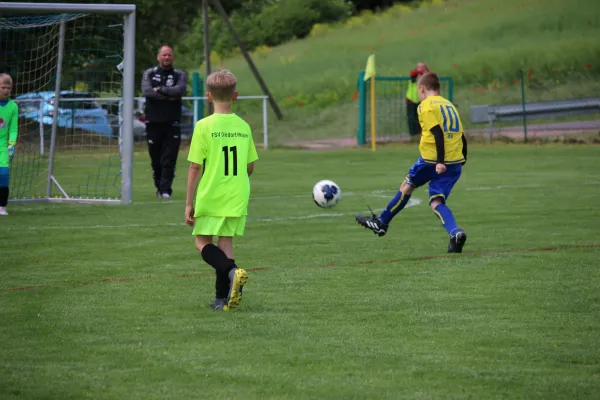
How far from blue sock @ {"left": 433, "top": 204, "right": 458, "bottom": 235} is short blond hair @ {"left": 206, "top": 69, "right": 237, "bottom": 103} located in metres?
3.24

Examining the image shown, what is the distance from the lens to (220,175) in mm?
7016

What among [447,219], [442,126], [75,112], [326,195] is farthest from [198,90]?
[447,219]

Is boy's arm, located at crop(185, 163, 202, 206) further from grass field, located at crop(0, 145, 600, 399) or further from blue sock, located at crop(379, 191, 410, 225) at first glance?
blue sock, located at crop(379, 191, 410, 225)

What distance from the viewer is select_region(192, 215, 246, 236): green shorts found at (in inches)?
277

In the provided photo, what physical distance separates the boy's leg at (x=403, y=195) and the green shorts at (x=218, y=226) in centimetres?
319

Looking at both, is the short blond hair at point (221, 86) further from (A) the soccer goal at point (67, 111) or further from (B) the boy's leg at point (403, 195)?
(A) the soccer goal at point (67, 111)

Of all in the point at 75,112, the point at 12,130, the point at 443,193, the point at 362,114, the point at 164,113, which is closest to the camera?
the point at 443,193

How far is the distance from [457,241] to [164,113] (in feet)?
22.8

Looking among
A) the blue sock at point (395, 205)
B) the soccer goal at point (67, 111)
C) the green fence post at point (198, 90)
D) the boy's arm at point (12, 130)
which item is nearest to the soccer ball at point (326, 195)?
the blue sock at point (395, 205)

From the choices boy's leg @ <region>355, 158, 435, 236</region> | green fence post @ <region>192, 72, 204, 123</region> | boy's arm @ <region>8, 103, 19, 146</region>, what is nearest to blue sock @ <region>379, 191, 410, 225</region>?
boy's leg @ <region>355, 158, 435, 236</region>

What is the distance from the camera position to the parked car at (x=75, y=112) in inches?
777

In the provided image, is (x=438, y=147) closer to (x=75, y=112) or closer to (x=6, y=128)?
(x=6, y=128)

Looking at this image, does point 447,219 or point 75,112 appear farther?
point 75,112

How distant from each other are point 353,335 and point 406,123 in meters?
24.8
